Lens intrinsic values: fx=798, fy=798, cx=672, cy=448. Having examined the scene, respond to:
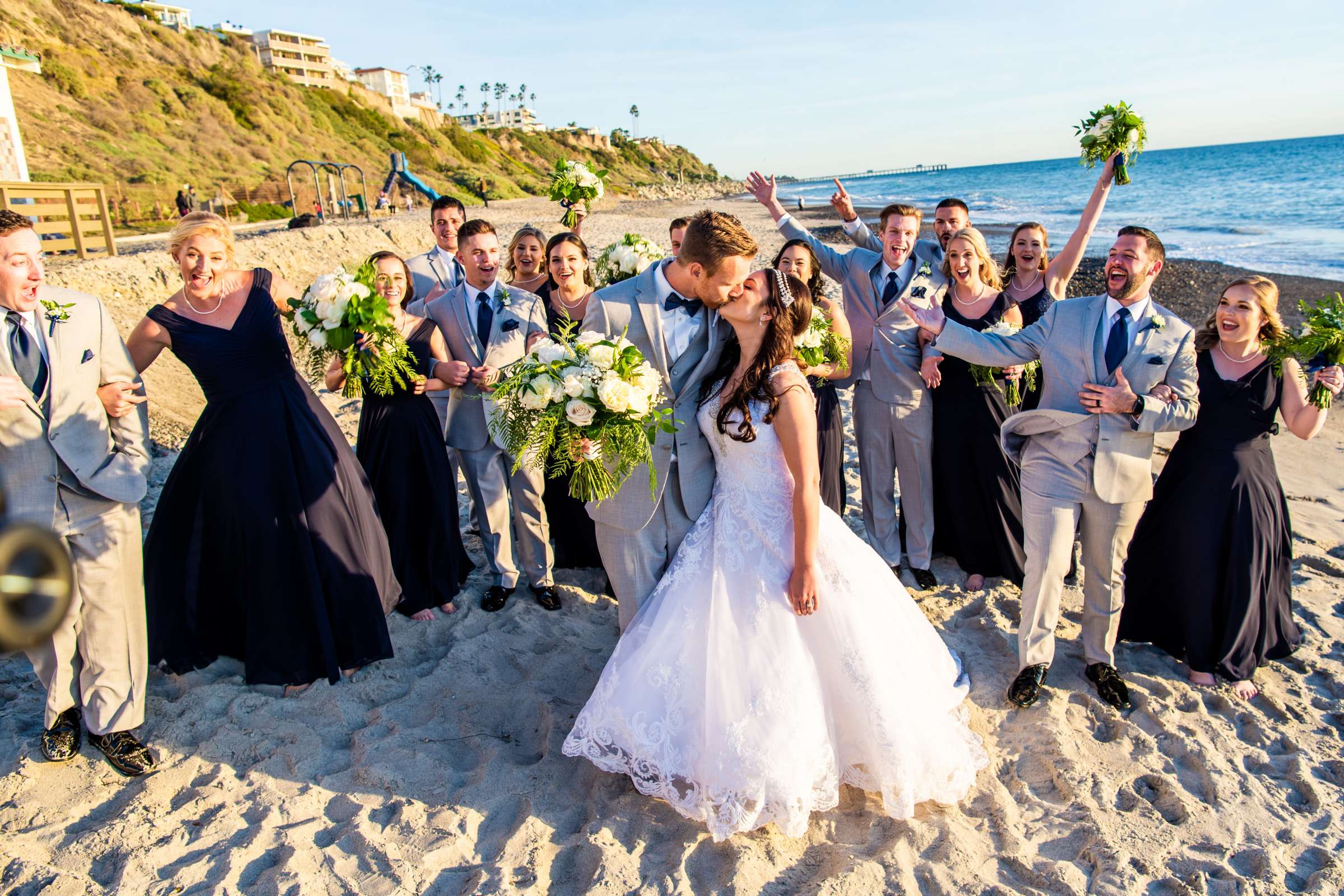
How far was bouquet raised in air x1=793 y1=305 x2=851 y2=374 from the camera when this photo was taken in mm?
4750

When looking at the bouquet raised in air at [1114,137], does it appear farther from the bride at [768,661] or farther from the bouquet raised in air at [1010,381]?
the bride at [768,661]

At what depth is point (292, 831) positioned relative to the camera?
11.9 ft

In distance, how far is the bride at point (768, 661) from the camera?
3469mm

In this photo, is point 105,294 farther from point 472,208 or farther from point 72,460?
point 472,208

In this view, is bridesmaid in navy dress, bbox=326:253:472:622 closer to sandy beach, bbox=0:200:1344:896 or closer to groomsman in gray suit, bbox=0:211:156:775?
sandy beach, bbox=0:200:1344:896

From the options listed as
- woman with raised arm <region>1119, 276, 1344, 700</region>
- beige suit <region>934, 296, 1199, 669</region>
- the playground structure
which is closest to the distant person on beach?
beige suit <region>934, 296, 1199, 669</region>

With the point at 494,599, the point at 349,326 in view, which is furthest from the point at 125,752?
the point at 349,326

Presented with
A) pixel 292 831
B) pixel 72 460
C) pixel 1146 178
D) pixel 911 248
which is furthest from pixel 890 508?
pixel 1146 178

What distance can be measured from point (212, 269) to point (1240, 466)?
19.6ft

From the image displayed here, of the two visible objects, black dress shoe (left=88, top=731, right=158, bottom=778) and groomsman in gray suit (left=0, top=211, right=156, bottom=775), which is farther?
black dress shoe (left=88, top=731, right=158, bottom=778)

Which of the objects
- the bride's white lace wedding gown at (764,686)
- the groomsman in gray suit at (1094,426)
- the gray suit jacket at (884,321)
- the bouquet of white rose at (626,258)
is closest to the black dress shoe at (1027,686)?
the groomsman in gray suit at (1094,426)

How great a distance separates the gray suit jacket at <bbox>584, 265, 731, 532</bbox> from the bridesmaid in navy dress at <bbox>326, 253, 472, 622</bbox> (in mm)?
2213

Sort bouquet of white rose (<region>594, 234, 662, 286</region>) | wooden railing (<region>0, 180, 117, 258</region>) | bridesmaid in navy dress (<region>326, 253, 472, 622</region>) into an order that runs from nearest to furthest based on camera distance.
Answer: bridesmaid in navy dress (<region>326, 253, 472, 622</region>) → bouquet of white rose (<region>594, 234, 662, 286</region>) → wooden railing (<region>0, 180, 117, 258</region>)

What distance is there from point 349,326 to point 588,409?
220cm
